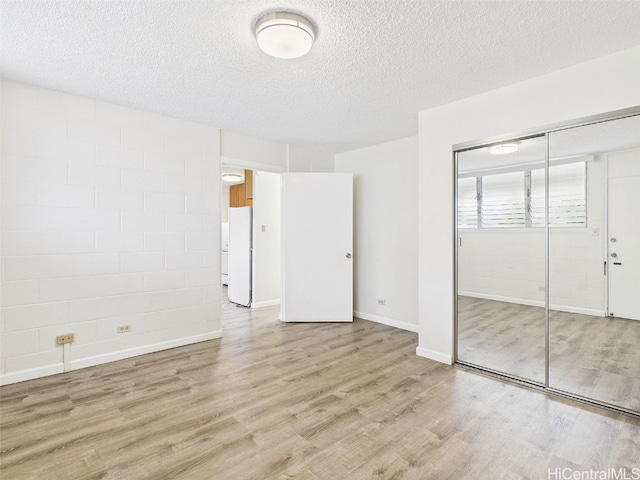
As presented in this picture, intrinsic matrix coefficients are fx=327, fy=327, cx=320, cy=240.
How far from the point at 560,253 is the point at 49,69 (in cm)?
431

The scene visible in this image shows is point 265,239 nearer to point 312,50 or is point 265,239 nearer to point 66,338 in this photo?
point 66,338

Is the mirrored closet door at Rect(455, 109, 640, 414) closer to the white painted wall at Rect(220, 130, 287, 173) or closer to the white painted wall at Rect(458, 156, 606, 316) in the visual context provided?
the white painted wall at Rect(458, 156, 606, 316)

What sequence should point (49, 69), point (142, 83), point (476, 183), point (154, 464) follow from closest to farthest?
point (154, 464) → point (49, 69) → point (142, 83) → point (476, 183)

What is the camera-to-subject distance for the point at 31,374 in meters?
2.79

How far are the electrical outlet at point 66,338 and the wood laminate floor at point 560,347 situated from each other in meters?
3.63

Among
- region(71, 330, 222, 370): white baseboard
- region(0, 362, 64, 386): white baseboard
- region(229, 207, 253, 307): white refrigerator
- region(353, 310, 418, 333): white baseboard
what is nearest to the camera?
region(0, 362, 64, 386): white baseboard

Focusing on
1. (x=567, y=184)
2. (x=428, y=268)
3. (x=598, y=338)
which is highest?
(x=567, y=184)

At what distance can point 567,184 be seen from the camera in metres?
2.64

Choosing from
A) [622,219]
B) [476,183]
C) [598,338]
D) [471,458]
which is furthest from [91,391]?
[622,219]

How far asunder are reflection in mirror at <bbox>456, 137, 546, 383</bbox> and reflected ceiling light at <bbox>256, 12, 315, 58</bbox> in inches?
75.5

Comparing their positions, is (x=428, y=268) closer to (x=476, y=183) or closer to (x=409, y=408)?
A: (x=476, y=183)

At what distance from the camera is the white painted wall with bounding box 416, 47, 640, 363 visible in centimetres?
230

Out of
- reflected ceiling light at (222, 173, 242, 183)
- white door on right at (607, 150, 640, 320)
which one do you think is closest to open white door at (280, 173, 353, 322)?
reflected ceiling light at (222, 173, 242, 183)

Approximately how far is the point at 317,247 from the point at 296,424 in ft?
9.13
